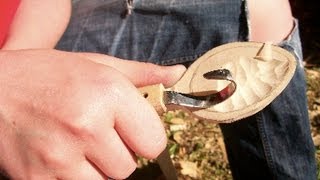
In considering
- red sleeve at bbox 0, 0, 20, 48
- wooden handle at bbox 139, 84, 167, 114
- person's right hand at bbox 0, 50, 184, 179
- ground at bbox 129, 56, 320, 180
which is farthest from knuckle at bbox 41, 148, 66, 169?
ground at bbox 129, 56, 320, 180

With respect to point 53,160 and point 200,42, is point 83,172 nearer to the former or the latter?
point 53,160

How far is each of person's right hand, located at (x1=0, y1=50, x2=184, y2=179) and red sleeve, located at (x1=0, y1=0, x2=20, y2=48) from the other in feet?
1.09

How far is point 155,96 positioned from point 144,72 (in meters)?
0.10

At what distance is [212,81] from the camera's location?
78cm

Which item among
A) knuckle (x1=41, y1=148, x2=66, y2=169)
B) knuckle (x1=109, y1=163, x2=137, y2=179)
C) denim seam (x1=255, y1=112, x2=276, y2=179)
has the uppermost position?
knuckle (x1=41, y1=148, x2=66, y2=169)

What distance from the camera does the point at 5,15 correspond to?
100 centimetres

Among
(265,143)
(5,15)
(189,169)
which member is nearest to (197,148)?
(189,169)

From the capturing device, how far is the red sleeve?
99cm

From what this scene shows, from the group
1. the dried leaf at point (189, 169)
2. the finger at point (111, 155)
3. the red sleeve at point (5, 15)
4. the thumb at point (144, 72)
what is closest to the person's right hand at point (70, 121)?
the finger at point (111, 155)

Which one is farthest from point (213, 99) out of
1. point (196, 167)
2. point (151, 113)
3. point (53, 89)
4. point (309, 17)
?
point (309, 17)

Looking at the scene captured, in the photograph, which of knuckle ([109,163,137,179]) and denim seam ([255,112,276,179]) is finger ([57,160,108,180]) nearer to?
knuckle ([109,163,137,179])

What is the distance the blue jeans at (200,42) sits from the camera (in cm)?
99

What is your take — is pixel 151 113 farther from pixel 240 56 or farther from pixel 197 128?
pixel 197 128

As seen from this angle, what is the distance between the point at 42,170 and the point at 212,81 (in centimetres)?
30
